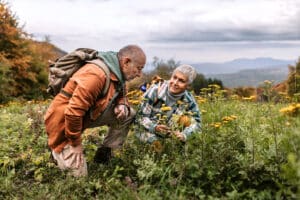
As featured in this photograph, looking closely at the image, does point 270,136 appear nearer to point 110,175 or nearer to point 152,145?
point 152,145

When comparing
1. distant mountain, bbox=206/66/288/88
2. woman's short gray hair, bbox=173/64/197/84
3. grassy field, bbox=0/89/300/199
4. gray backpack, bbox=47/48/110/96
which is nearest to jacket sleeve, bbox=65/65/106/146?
gray backpack, bbox=47/48/110/96

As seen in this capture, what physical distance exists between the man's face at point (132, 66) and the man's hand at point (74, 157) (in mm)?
912

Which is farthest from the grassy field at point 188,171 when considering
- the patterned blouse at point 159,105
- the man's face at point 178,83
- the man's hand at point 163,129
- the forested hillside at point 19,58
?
the forested hillside at point 19,58

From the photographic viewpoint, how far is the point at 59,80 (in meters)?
4.73

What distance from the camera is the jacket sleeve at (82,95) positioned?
13.8ft

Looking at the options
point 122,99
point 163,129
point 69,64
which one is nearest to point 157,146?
point 163,129

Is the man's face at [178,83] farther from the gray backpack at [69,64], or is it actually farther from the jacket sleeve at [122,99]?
the gray backpack at [69,64]

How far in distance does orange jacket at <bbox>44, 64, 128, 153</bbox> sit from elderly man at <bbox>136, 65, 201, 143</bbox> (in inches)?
15.1

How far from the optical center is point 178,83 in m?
5.11

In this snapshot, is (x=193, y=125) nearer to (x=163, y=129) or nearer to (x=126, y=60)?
(x=163, y=129)

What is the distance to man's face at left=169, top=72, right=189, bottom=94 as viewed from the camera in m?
5.07

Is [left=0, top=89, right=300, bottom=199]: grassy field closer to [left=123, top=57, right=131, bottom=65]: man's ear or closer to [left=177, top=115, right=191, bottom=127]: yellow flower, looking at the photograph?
[left=177, top=115, right=191, bottom=127]: yellow flower

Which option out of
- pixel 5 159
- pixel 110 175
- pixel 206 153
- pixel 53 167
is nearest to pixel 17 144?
pixel 5 159

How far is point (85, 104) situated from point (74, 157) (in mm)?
647
